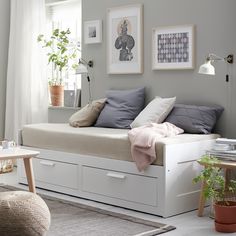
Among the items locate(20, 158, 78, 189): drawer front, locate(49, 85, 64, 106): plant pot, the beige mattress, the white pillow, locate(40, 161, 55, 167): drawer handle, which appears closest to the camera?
the beige mattress

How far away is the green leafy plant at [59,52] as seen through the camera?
5.96m

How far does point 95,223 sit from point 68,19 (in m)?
3.19

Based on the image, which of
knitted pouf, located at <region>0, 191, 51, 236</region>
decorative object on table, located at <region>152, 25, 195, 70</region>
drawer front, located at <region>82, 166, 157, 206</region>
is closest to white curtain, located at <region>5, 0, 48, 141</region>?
decorative object on table, located at <region>152, 25, 195, 70</region>

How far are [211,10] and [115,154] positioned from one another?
1.51 meters

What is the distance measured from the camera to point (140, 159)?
12.9 ft

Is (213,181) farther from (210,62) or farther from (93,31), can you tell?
(93,31)

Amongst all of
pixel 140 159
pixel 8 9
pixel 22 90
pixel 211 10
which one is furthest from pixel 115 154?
pixel 8 9

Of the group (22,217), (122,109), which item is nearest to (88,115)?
(122,109)

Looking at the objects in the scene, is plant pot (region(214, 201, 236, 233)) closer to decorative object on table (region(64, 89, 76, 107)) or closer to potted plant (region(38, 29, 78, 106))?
decorative object on table (region(64, 89, 76, 107))

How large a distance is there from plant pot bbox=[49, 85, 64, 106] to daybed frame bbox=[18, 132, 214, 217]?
1.48 meters

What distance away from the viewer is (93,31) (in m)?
5.50

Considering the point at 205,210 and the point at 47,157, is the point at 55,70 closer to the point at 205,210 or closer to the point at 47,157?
the point at 47,157

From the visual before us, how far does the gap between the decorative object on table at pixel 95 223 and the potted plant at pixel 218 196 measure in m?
0.33

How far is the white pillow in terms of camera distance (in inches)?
176
